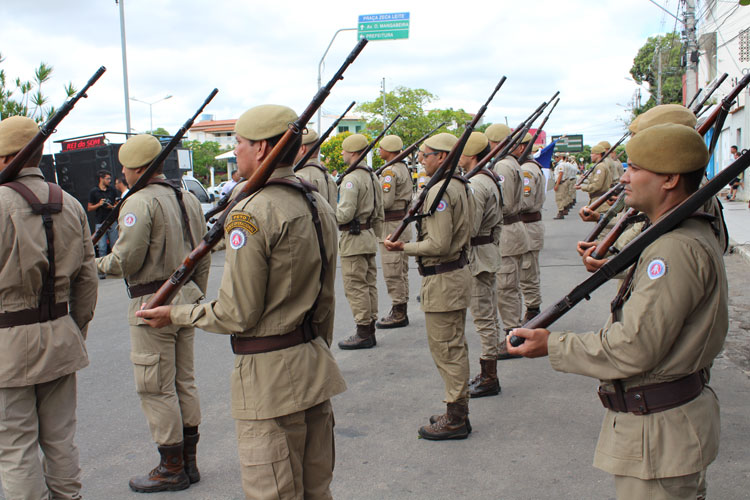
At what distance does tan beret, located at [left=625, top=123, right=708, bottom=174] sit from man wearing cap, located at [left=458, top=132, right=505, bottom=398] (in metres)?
3.10

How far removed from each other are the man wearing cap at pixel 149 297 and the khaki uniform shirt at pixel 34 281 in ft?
1.28

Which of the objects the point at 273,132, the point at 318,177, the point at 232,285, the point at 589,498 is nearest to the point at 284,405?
the point at 232,285

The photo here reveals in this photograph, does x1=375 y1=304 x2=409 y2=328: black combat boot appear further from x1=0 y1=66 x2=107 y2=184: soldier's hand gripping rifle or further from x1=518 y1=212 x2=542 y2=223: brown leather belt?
x1=0 y1=66 x2=107 y2=184: soldier's hand gripping rifle

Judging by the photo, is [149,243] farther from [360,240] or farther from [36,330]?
[360,240]

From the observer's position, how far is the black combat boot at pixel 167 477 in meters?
3.80

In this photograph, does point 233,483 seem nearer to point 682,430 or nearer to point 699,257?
point 682,430

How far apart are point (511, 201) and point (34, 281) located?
4.93 meters

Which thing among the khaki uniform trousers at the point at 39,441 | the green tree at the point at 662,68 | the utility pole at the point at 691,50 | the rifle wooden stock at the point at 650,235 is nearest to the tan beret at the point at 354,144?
the khaki uniform trousers at the point at 39,441

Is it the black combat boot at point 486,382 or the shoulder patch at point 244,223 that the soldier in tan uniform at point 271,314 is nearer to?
the shoulder patch at point 244,223

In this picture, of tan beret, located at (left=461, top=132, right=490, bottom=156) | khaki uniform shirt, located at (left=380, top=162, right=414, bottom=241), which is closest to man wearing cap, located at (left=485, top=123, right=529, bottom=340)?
tan beret, located at (left=461, top=132, right=490, bottom=156)

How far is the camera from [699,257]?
6.75 ft

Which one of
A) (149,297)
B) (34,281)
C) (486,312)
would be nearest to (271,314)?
(34,281)

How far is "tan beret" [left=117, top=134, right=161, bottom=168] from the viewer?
3.91 m

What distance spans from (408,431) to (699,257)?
2.95 metres
